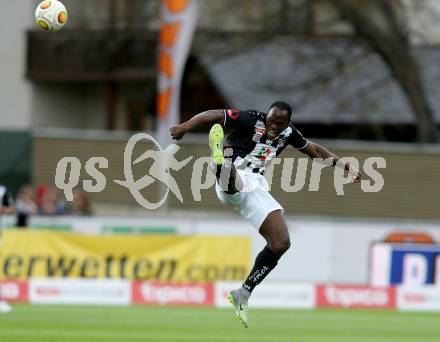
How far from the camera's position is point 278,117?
11836 mm

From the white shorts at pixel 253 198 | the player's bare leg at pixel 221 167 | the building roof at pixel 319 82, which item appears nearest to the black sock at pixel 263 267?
the white shorts at pixel 253 198

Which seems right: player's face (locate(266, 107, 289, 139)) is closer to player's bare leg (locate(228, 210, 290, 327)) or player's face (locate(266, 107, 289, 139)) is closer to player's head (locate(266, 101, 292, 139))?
player's head (locate(266, 101, 292, 139))

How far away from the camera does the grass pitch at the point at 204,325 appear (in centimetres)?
1505

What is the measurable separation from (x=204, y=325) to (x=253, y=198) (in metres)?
4.63

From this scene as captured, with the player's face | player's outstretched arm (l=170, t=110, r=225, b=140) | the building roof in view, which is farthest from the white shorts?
the building roof

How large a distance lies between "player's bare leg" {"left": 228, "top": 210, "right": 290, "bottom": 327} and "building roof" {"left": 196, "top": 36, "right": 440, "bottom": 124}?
17.6 m

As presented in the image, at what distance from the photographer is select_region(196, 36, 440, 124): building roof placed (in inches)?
1184

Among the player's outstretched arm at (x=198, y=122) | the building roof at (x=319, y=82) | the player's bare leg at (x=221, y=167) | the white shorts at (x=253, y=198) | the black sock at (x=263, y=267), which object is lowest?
the black sock at (x=263, y=267)

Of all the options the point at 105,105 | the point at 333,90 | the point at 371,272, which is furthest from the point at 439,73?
the point at 371,272

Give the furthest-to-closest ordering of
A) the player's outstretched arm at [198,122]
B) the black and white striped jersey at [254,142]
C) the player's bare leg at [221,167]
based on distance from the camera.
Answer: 1. the black and white striped jersey at [254,142]
2. the player's bare leg at [221,167]
3. the player's outstretched arm at [198,122]

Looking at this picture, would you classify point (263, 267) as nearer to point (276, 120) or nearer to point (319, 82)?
point (276, 120)

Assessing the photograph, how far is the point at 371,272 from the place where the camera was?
21.6 meters

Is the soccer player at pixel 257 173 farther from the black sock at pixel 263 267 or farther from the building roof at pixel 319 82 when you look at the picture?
the building roof at pixel 319 82

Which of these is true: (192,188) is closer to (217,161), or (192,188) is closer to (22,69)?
(22,69)
